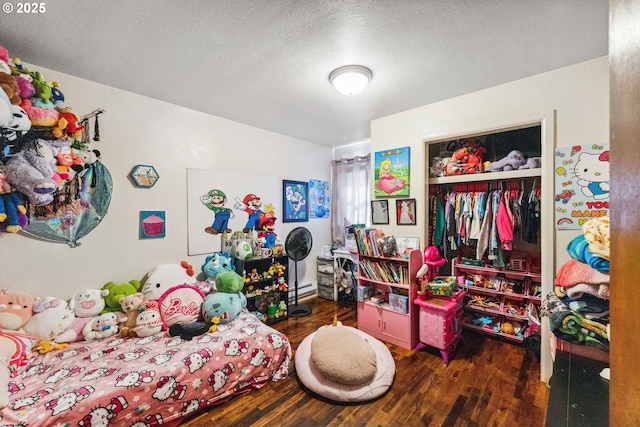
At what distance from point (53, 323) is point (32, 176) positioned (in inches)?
41.7

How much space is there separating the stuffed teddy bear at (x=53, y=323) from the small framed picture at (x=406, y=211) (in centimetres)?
293

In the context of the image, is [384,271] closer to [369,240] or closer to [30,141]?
[369,240]

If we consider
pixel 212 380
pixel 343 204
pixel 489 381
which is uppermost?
pixel 343 204

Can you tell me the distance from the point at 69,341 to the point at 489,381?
3197 mm

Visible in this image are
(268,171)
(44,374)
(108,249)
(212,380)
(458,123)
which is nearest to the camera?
(44,374)

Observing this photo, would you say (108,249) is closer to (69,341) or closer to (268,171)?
(69,341)

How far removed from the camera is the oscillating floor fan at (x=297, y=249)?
341 centimetres

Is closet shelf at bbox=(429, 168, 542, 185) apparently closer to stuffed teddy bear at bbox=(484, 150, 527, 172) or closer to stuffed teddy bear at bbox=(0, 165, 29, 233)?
stuffed teddy bear at bbox=(484, 150, 527, 172)

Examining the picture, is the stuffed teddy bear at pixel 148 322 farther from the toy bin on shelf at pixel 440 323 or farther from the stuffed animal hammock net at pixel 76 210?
the toy bin on shelf at pixel 440 323

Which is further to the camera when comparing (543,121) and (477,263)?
(477,263)

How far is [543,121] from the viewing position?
201 centimetres

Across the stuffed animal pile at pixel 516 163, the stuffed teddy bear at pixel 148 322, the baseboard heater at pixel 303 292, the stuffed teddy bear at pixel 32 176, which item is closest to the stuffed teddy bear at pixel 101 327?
the stuffed teddy bear at pixel 148 322

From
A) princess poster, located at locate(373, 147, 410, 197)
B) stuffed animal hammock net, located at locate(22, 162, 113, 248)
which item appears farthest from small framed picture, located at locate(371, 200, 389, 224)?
stuffed animal hammock net, located at locate(22, 162, 113, 248)

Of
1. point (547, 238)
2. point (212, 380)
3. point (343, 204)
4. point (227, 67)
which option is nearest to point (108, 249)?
point (212, 380)
